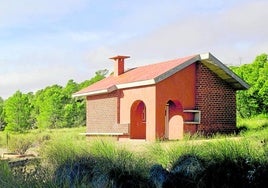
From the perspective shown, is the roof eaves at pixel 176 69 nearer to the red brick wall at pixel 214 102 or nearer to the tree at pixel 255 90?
the red brick wall at pixel 214 102

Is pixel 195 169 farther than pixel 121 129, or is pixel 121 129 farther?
pixel 121 129

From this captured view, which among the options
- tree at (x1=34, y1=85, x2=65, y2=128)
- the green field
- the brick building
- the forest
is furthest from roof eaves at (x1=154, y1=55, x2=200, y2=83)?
tree at (x1=34, y1=85, x2=65, y2=128)

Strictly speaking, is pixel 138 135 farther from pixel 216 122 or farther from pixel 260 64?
Result: pixel 260 64

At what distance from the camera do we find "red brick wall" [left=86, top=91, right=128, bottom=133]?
888 inches

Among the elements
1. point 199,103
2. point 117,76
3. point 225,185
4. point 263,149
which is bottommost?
point 225,185

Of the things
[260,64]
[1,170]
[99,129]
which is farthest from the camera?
[260,64]

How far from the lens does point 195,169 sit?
27.7 ft

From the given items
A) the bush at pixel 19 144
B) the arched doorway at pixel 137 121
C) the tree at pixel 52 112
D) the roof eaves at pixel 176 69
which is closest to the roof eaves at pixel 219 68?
the roof eaves at pixel 176 69

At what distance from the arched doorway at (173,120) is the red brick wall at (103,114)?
1820mm

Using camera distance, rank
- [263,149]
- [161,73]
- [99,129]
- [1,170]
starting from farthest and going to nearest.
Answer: [99,129]
[161,73]
[263,149]
[1,170]

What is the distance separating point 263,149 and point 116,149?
2835 millimetres

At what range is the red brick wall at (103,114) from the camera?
22562 millimetres

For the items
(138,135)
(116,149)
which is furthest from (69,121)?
(116,149)

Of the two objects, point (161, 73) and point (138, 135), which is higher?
point (161, 73)
